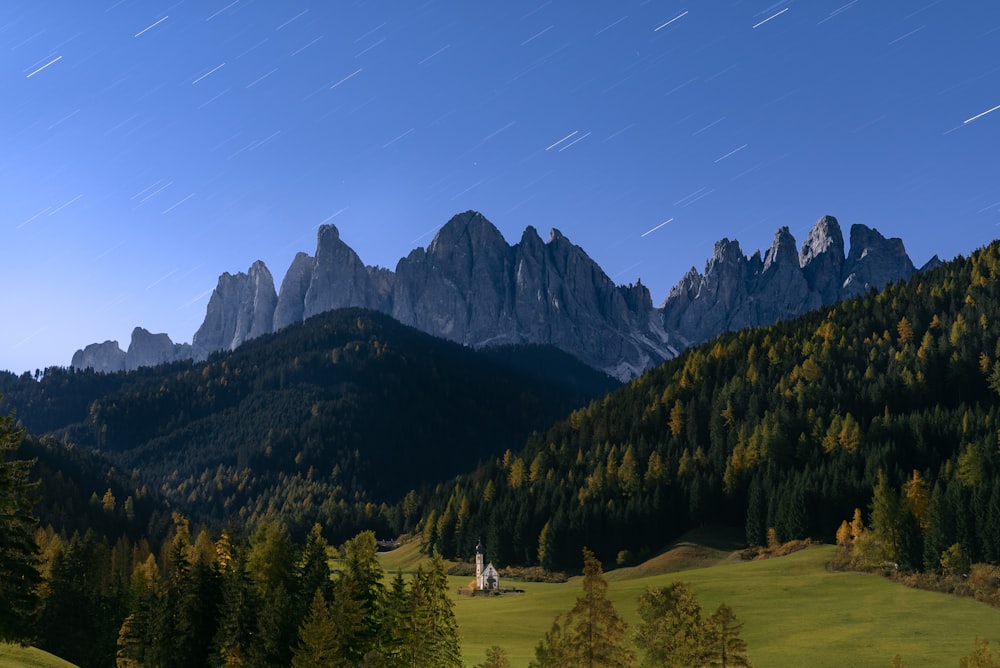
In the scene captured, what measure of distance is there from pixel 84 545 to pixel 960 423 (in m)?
135

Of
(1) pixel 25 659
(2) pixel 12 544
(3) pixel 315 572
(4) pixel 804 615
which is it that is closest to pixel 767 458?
(4) pixel 804 615

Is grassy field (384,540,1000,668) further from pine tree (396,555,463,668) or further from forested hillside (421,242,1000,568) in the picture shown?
pine tree (396,555,463,668)

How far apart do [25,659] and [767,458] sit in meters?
132

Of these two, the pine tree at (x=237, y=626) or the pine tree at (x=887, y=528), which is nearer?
the pine tree at (x=237, y=626)

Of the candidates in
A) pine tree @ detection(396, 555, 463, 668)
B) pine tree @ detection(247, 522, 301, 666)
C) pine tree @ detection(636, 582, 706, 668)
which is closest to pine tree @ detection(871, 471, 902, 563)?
pine tree @ detection(636, 582, 706, 668)

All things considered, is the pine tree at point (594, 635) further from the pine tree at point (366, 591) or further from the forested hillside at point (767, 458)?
the forested hillside at point (767, 458)

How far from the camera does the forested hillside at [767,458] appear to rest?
Answer: 144m

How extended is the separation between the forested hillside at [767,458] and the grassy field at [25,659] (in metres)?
103

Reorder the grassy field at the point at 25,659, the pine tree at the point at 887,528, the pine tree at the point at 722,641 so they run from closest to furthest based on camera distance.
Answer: the pine tree at the point at 722,641
the grassy field at the point at 25,659
the pine tree at the point at 887,528

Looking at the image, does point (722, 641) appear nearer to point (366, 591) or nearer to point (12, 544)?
point (366, 591)

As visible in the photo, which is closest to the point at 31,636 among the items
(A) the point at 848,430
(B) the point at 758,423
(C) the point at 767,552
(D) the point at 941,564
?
(D) the point at 941,564

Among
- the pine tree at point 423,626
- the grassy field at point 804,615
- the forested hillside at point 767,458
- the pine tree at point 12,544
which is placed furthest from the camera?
the forested hillside at point 767,458

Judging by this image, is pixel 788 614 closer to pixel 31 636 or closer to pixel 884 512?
pixel 884 512

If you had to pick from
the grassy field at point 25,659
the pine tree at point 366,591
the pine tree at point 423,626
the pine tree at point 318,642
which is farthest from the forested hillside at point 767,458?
the grassy field at point 25,659
